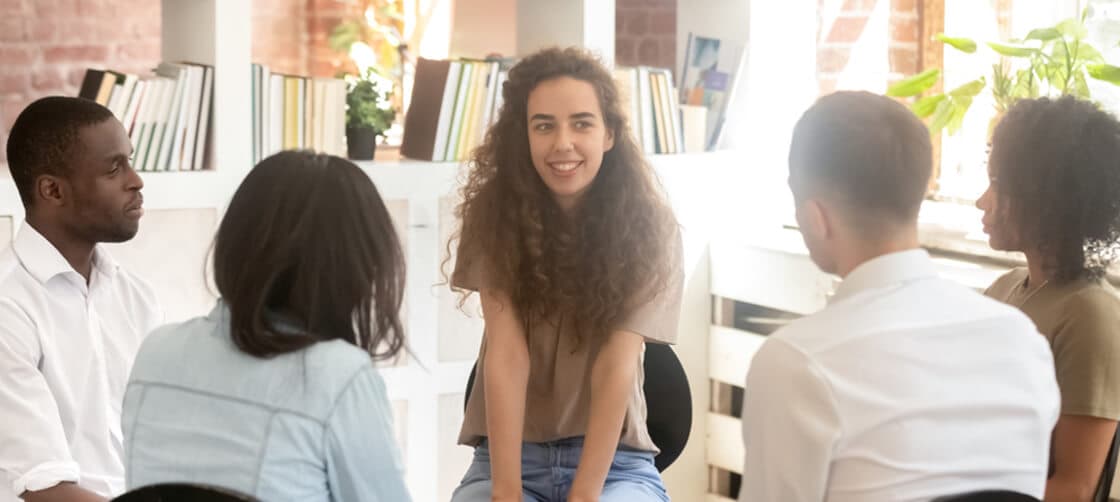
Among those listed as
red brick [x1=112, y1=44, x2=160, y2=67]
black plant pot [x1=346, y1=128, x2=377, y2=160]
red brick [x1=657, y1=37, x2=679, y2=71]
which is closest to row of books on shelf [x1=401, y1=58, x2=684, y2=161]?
black plant pot [x1=346, y1=128, x2=377, y2=160]

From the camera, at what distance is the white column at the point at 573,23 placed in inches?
136

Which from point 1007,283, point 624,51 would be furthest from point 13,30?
point 1007,283

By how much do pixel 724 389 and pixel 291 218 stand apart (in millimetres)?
2261

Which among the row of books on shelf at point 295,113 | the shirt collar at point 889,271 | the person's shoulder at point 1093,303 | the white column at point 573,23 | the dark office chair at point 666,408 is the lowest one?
the dark office chair at point 666,408

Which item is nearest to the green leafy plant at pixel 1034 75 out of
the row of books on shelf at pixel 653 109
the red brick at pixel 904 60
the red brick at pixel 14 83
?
the red brick at pixel 904 60

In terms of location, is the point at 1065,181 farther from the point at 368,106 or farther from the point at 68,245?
the point at 368,106

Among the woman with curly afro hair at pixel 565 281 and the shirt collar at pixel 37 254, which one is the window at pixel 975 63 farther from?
the shirt collar at pixel 37 254

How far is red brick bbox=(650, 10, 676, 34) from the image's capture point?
4352mm

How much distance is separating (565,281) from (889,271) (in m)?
0.96

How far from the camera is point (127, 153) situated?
2359mm

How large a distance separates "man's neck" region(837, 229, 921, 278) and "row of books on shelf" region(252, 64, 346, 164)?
1.78 metres

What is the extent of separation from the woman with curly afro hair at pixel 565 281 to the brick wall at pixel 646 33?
1876mm

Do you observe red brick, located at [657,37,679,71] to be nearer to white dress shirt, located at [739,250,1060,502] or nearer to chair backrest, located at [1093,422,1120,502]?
chair backrest, located at [1093,422,1120,502]

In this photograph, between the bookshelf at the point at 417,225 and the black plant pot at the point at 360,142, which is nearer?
the bookshelf at the point at 417,225
